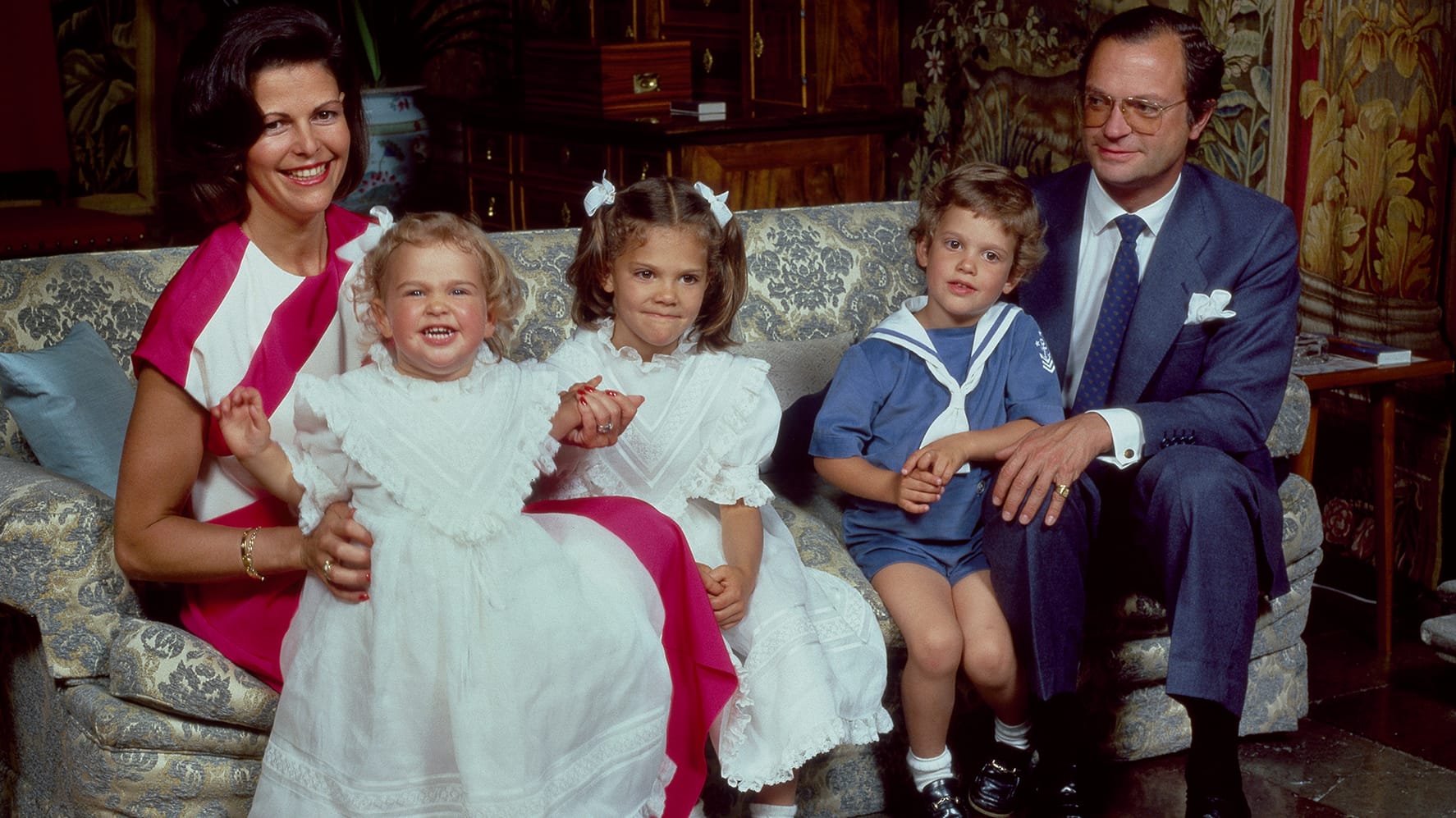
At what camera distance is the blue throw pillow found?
2.22 metres

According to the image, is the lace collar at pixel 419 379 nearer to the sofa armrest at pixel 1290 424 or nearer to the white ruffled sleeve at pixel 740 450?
the white ruffled sleeve at pixel 740 450

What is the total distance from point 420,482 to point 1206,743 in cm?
130

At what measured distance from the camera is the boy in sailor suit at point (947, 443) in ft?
7.54

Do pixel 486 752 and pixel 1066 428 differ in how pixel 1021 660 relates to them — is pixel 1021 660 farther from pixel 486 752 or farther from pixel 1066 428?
pixel 486 752

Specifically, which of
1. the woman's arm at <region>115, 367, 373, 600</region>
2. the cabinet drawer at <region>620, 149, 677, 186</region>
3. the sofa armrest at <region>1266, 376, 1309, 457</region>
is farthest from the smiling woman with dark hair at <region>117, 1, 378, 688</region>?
the cabinet drawer at <region>620, 149, 677, 186</region>

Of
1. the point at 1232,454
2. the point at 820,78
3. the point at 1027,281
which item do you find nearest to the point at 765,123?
the point at 820,78

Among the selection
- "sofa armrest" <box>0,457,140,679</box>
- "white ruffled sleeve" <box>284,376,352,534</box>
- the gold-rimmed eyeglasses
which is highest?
the gold-rimmed eyeglasses

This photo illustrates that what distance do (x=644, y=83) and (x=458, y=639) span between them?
3.59 meters

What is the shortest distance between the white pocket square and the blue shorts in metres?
0.59

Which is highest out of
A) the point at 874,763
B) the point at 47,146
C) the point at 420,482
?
the point at 47,146

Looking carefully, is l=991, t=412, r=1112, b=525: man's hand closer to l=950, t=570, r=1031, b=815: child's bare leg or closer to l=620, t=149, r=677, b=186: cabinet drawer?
l=950, t=570, r=1031, b=815: child's bare leg

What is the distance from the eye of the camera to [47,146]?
563 centimetres

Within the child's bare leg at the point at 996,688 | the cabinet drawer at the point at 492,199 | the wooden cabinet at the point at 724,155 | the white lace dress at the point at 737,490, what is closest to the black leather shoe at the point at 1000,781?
the child's bare leg at the point at 996,688

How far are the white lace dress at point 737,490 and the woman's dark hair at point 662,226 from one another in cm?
5
